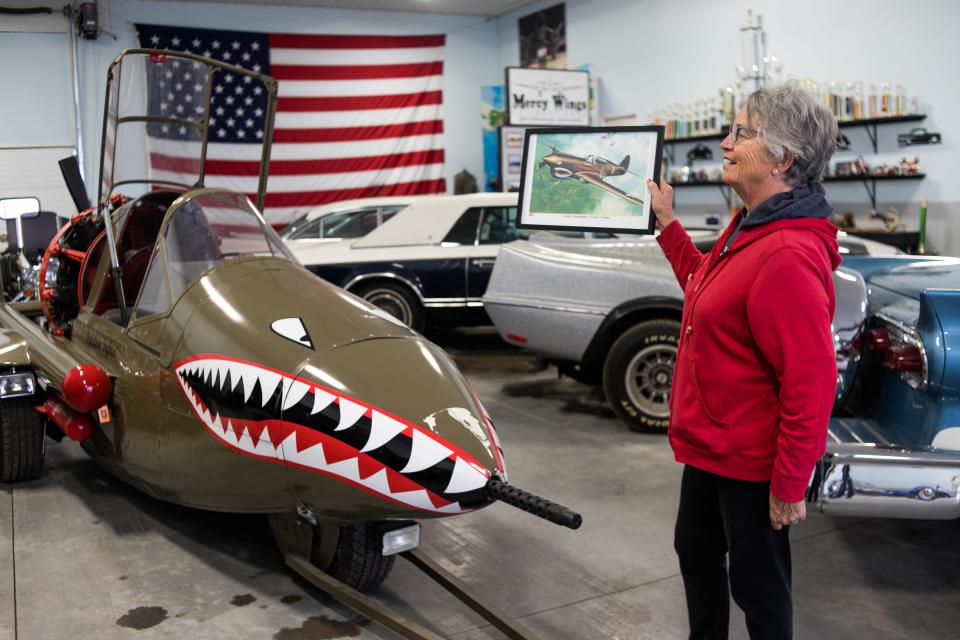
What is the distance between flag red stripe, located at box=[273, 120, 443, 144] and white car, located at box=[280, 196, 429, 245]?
5913 mm

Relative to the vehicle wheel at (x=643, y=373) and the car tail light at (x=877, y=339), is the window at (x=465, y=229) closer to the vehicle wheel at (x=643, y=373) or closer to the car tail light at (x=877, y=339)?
the vehicle wheel at (x=643, y=373)

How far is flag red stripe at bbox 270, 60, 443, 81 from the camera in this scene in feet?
50.7

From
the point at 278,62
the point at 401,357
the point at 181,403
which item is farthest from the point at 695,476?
the point at 278,62

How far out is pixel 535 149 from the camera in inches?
166

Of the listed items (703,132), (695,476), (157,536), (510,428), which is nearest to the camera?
(695,476)

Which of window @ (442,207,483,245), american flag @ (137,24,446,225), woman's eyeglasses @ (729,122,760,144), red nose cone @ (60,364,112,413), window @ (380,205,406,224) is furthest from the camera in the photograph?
american flag @ (137,24,446,225)

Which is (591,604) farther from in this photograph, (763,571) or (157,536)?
(157,536)

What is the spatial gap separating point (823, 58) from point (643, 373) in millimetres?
6758

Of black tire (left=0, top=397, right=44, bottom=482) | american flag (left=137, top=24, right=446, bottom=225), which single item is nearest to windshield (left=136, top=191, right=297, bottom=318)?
black tire (left=0, top=397, right=44, bottom=482)

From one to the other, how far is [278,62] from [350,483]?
44.8 feet

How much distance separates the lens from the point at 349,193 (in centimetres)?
1603

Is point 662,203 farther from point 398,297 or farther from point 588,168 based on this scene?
point 398,297

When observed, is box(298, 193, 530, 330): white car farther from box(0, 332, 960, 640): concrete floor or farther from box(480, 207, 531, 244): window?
box(0, 332, 960, 640): concrete floor

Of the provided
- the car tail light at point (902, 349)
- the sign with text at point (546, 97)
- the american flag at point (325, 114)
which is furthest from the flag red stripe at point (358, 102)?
the car tail light at point (902, 349)
